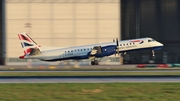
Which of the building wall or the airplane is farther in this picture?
the building wall

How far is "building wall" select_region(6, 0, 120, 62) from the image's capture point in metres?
73.8

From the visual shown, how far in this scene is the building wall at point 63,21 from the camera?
73.8 meters

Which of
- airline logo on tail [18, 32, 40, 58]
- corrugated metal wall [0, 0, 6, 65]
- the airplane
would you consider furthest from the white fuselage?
corrugated metal wall [0, 0, 6, 65]

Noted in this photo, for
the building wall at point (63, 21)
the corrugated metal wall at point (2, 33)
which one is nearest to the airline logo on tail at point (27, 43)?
the building wall at point (63, 21)

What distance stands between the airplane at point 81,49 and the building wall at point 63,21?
5.87m

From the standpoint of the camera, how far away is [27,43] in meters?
66.8

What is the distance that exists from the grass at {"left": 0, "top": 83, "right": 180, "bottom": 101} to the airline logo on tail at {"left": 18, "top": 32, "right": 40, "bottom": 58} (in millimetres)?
41878

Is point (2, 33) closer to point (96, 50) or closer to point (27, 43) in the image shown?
point (27, 43)

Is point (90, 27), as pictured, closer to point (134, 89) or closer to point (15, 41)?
point (15, 41)

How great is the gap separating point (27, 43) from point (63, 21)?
33.6 ft

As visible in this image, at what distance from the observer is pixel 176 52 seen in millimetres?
83750

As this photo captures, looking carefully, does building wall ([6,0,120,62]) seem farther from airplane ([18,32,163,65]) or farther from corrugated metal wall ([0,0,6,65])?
airplane ([18,32,163,65])

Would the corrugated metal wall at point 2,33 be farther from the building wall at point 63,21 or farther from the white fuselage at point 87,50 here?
the white fuselage at point 87,50

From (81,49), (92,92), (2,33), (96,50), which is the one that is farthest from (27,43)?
(92,92)
